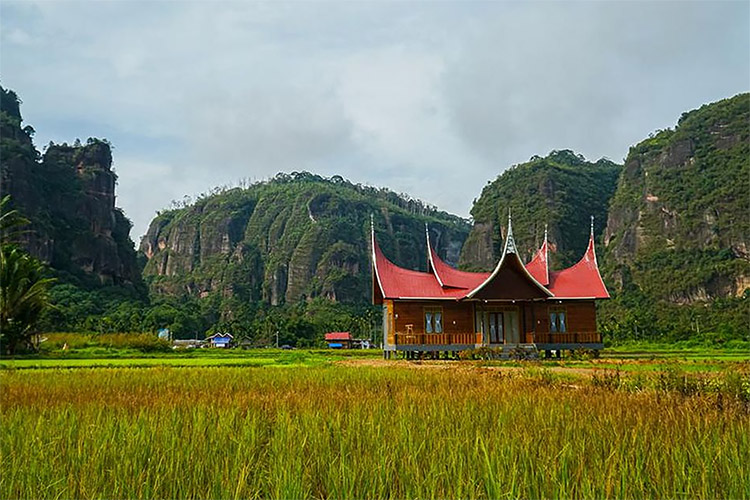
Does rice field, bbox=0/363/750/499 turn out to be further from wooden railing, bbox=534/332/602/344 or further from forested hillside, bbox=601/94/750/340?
forested hillside, bbox=601/94/750/340

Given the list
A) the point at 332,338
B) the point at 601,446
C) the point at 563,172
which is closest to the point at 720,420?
the point at 601,446

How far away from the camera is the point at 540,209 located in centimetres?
7512

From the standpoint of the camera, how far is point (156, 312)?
57.1 meters

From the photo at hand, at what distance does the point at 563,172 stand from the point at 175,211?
7231cm

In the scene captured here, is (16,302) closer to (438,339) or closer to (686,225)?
(438,339)

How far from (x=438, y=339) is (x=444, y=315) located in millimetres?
1036

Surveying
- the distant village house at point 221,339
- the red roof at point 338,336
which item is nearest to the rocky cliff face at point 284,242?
the red roof at point 338,336

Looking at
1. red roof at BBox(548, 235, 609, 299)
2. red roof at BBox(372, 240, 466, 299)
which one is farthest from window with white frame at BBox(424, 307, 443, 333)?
red roof at BBox(548, 235, 609, 299)

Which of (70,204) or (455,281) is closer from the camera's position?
(455,281)

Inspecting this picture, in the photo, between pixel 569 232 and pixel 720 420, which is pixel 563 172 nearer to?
pixel 569 232

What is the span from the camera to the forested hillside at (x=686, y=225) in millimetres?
51969

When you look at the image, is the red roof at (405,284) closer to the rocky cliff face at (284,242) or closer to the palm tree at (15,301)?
the palm tree at (15,301)

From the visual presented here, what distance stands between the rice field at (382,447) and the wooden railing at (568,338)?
49.3ft

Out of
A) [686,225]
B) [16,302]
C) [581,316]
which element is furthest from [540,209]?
[16,302]
